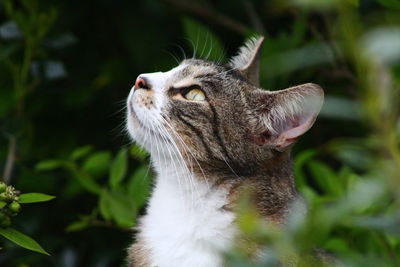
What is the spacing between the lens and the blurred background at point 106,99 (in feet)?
11.6

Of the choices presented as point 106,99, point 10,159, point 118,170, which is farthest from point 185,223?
point 106,99

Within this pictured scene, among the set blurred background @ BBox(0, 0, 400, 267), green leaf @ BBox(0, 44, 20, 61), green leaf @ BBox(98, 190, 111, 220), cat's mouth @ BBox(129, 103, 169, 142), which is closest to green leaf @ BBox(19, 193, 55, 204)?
cat's mouth @ BBox(129, 103, 169, 142)

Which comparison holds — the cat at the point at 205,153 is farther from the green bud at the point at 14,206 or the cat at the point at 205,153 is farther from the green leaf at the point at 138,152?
the green bud at the point at 14,206

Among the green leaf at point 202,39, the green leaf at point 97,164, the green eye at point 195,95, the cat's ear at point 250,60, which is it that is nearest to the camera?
the green eye at point 195,95

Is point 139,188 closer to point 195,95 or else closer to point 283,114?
point 195,95

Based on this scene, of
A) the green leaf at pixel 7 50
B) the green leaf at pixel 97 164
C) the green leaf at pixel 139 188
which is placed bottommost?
the green leaf at pixel 139 188

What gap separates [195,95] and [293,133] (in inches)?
18.7

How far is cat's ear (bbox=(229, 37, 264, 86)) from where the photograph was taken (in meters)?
3.33

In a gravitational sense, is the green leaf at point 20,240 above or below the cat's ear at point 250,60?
below

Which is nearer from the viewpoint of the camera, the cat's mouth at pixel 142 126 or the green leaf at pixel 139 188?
the cat's mouth at pixel 142 126

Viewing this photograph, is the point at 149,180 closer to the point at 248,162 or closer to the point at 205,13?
the point at 248,162

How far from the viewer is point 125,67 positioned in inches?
186

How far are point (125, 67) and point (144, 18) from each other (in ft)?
1.15

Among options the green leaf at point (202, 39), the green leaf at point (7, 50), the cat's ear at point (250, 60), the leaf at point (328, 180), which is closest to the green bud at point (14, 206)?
the cat's ear at point (250, 60)
